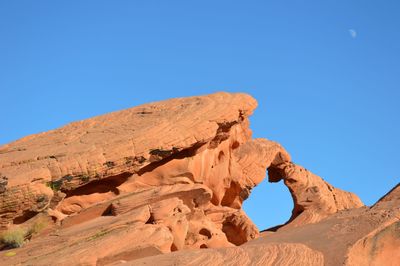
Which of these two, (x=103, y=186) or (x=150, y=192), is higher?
(x=103, y=186)

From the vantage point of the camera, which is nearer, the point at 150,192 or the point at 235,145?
the point at 150,192

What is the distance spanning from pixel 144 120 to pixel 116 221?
5.69 metres

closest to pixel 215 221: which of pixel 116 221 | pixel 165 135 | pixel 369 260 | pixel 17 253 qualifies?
pixel 165 135

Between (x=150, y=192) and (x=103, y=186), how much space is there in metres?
2.00

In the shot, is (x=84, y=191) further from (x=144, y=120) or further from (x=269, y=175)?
(x=269, y=175)

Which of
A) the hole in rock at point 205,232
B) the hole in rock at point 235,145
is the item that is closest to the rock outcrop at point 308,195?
the hole in rock at point 235,145

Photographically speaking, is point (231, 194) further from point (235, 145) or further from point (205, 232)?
point (205, 232)

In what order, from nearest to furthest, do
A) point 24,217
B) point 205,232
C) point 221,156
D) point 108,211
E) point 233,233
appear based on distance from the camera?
point 24,217 → point 108,211 → point 205,232 → point 233,233 → point 221,156

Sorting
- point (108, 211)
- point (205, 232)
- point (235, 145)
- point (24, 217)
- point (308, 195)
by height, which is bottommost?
point (205, 232)

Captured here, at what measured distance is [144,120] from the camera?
85.7 ft

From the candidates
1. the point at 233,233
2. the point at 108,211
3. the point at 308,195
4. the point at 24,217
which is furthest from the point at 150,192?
the point at 308,195

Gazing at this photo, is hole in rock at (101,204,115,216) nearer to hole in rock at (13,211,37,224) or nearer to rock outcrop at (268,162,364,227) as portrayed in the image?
hole in rock at (13,211,37,224)

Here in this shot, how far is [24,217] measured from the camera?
75.1 feet

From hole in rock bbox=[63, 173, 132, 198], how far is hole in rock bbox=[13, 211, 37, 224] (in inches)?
64.1
